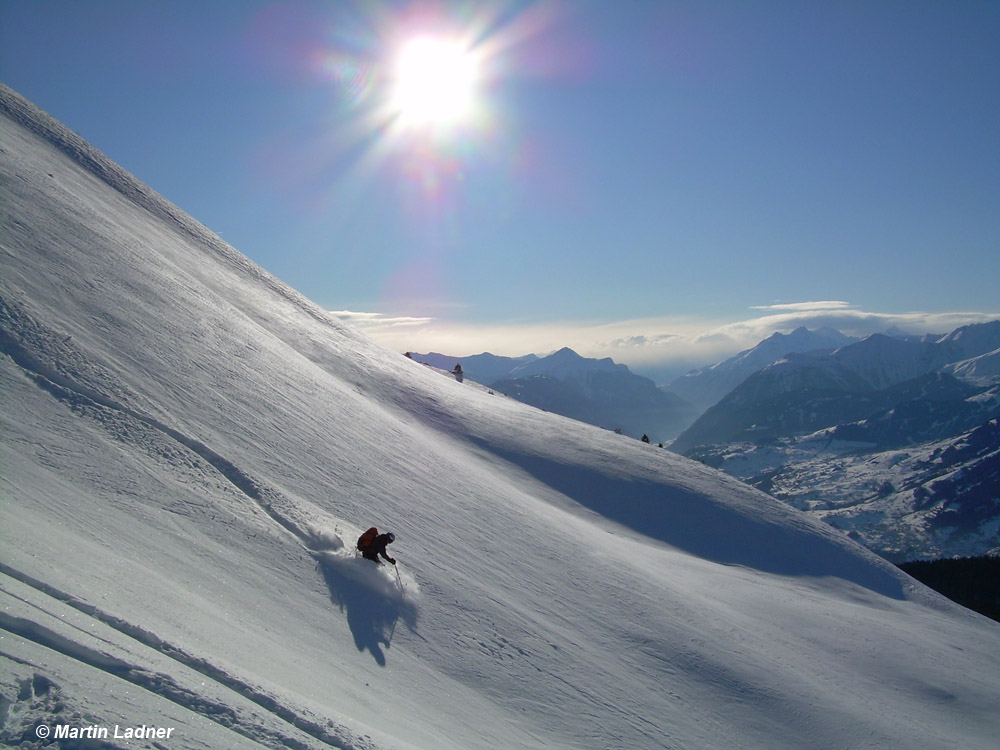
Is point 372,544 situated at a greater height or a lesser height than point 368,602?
greater

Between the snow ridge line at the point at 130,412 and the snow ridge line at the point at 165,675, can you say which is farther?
the snow ridge line at the point at 130,412

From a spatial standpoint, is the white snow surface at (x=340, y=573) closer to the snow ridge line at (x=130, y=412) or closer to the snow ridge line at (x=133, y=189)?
the snow ridge line at (x=130, y=412)

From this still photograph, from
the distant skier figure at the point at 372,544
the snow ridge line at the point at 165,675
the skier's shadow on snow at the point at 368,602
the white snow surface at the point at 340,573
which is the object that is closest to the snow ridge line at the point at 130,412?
the white snow surface at the point at 340,573

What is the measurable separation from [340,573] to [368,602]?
80cm

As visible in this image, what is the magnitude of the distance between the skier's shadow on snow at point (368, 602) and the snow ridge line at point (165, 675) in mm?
2916

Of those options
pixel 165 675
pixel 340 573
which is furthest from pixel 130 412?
pixel 165 675

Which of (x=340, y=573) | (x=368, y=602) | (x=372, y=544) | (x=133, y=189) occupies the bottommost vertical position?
(x=368, y=602)

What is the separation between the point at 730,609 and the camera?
1777 cm

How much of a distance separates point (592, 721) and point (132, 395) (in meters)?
11.6

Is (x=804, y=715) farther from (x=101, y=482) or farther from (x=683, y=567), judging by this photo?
(x=101, y=482)

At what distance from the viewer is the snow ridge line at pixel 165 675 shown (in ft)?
18.6

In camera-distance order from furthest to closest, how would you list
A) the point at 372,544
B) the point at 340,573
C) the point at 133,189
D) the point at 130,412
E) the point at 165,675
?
the point at 133,189 < the point at 130,412 < the point at 372,544 < the point at 340,573 < the point at 165,675

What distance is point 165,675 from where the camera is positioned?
6113 millimetres

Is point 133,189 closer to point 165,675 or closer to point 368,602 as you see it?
point 368,602
